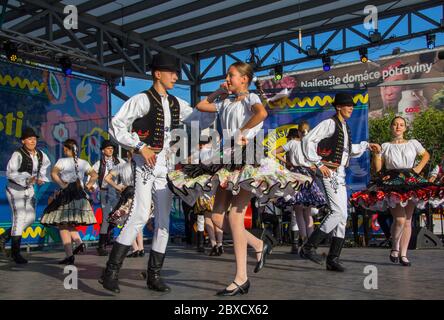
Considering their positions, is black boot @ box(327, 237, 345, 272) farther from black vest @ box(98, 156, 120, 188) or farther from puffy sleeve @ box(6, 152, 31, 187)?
black vest @ box(98, 156, 120, 188)

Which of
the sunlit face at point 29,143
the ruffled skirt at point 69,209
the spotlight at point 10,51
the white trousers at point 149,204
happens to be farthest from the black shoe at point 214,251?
the spotlight at point 10,51

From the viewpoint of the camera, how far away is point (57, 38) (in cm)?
1526

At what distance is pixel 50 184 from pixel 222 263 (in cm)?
538

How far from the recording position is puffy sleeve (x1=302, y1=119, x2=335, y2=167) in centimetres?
595

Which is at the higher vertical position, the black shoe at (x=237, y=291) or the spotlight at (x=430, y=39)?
the spotlight at (x=430, y=39)

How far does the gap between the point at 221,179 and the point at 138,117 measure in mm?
945

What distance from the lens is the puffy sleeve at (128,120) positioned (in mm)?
4426

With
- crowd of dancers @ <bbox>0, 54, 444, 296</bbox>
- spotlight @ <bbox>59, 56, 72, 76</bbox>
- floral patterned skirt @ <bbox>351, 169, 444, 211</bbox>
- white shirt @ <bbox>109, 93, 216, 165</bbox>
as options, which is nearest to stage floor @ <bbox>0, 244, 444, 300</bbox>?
crowd of dancers @ <bbox>0, 54, 444, 296</bbox>

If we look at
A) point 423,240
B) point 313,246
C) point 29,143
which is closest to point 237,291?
point 313,246

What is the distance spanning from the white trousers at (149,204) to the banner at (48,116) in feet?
21.6

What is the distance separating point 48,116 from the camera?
446 inches

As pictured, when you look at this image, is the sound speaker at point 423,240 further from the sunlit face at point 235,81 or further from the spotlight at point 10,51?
the spotlight at point 10,51

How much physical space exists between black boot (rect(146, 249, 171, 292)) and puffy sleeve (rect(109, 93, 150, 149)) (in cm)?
98

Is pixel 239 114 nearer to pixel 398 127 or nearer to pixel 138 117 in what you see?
pixel 138 117
